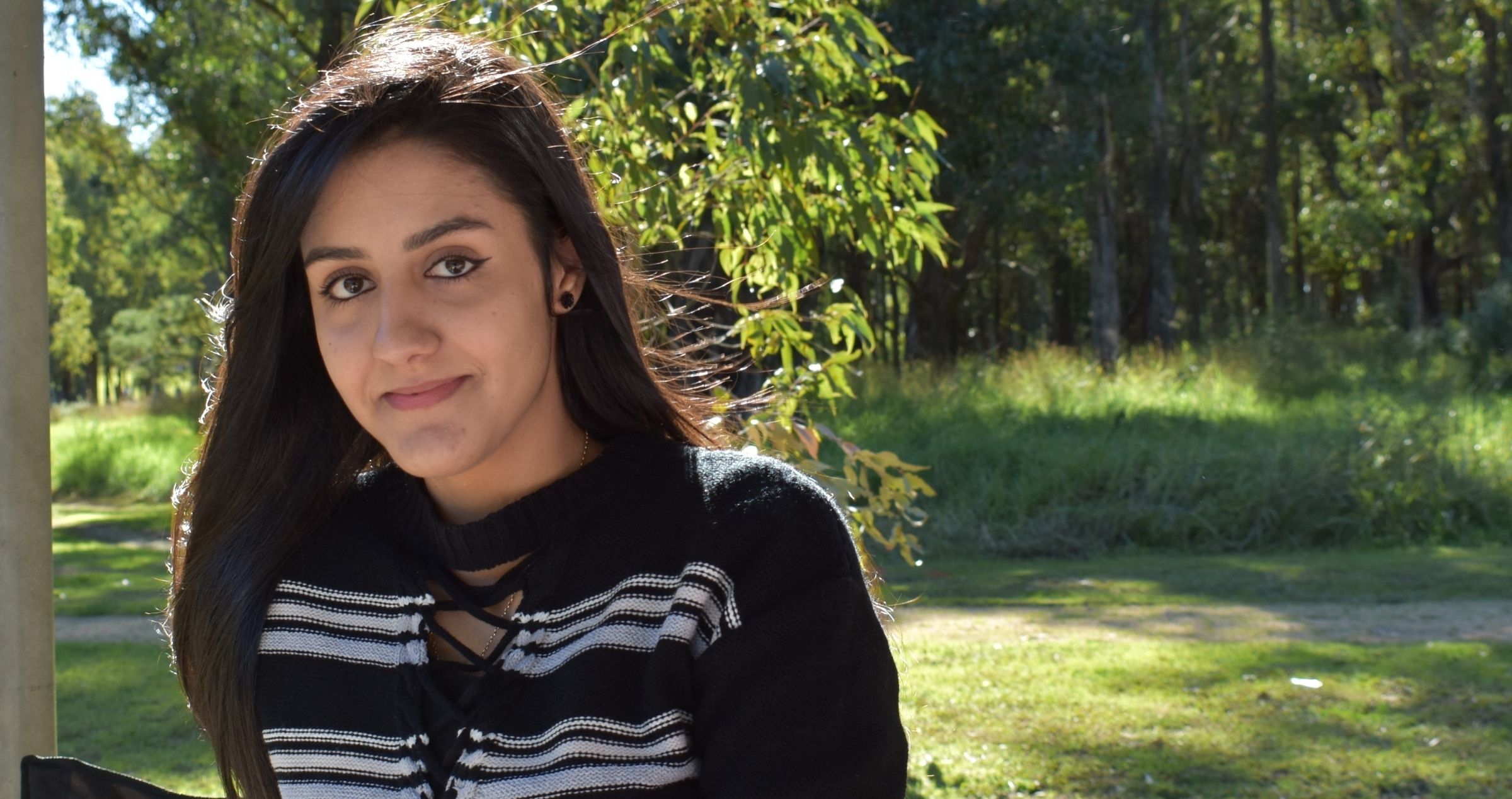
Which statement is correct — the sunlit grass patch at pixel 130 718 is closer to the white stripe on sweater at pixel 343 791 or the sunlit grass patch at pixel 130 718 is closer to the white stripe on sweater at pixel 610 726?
the white stripe on sweater at pixel 343 791

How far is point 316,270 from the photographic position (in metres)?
2.03

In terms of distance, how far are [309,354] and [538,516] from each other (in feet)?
1.93

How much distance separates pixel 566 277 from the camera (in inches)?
83.3

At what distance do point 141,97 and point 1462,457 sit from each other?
1580cm

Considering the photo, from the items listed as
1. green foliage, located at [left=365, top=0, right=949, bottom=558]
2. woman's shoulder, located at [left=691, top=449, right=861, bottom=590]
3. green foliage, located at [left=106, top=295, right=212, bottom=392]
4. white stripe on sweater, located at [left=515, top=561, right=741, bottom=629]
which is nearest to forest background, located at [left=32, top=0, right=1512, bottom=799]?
green foliage, located at [left=365, top=0, right=949, bottom=558]

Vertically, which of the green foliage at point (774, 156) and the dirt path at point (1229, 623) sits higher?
the green foliage at point (774, 156)

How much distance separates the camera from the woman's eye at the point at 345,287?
6.66ft

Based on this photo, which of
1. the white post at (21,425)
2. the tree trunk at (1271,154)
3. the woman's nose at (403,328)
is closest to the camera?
the woman's nose at (403,328)

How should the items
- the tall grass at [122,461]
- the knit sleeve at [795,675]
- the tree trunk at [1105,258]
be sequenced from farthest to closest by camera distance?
the tree trunk at [1105,258] → the tall grass at [122,461] → the knit sleeve at [795,675]

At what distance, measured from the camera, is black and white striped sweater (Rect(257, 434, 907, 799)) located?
1734 millimetres

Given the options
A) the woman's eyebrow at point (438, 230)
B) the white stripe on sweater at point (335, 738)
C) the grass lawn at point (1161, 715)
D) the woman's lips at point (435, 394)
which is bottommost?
the grass lawn at point (1161, 715)

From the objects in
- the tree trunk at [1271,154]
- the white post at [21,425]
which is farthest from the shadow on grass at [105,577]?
the tree trunk at [1271,154]

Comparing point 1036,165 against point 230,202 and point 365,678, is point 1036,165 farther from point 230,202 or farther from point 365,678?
point 365,678

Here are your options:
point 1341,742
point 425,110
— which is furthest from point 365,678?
point 1341,742
